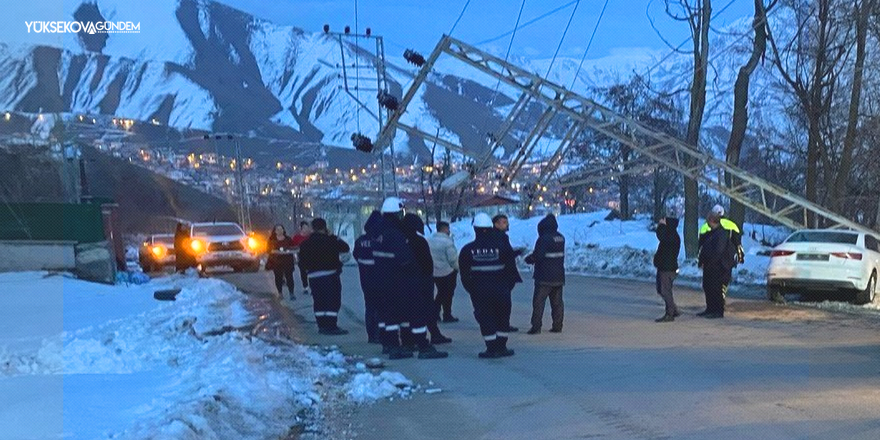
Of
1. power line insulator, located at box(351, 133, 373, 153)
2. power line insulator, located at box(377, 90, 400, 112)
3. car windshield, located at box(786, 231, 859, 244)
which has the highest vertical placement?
power line insulator, located at box(377, 90, 400, 112)

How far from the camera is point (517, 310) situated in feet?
56.6

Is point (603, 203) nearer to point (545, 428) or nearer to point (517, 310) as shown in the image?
point (517, 310)

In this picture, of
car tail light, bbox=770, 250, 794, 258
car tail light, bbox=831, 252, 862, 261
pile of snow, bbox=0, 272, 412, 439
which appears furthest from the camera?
car tail light, bbox=770, 250, 794, 258

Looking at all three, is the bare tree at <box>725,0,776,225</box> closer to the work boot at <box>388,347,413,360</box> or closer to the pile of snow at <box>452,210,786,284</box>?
the pile of snow at <box>452,210,786,284</box>

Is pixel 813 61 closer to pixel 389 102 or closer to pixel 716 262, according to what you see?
pixel 389 102

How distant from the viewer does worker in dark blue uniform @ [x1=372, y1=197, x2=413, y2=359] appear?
11.5m

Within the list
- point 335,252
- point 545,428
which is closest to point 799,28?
point 335,252

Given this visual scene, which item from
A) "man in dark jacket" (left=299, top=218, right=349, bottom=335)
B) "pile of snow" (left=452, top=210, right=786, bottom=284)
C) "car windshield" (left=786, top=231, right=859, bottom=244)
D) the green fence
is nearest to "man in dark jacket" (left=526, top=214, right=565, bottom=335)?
"man in dark jacket" (left=299, top=218, right=349, bottom=335)

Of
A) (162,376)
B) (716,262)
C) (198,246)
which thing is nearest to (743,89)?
(716,262)

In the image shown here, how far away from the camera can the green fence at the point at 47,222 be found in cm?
2325

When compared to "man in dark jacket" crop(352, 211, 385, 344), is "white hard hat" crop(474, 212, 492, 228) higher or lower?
higher

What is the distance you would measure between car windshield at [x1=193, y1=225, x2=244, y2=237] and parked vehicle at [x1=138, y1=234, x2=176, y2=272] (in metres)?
Result: 5.26

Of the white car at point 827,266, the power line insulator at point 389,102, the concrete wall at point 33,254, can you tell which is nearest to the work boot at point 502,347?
the white car at point 827,266

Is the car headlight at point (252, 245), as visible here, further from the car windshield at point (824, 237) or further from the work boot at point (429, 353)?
the work boot at point (429, 353)
